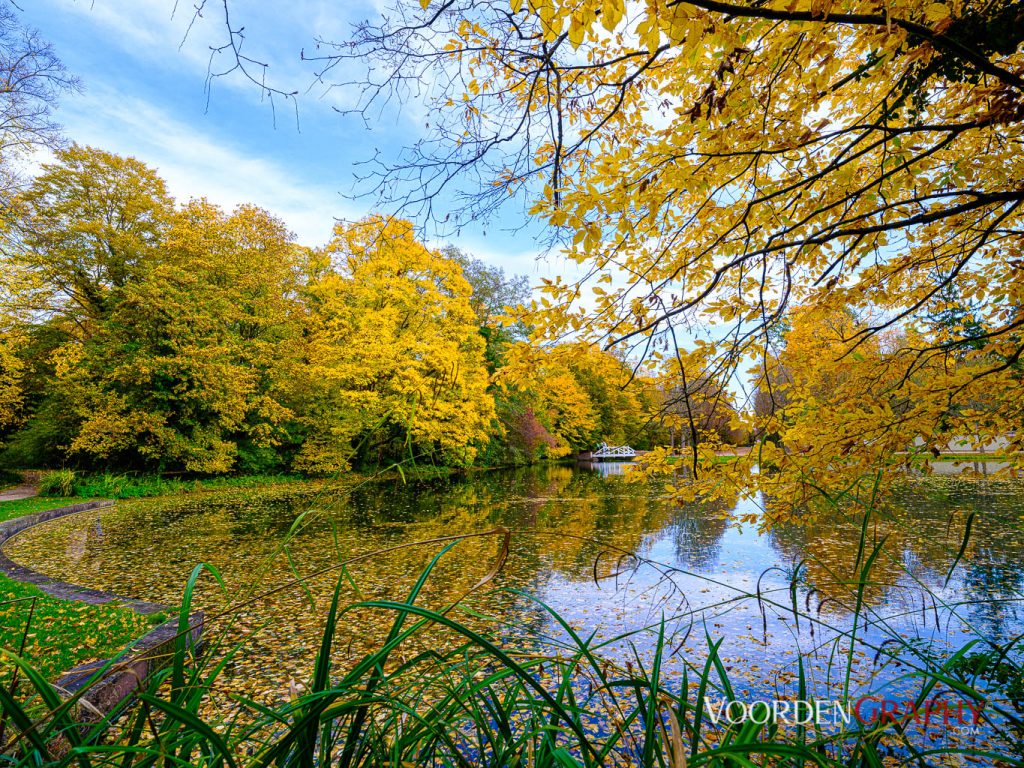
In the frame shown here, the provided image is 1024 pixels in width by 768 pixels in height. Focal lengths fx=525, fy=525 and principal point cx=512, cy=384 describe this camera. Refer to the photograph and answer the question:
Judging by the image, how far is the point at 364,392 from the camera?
1424 cm

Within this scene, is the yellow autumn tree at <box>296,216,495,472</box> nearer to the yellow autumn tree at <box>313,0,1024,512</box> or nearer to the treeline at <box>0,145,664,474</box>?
the treeline at <box>0,145,664,474</box>

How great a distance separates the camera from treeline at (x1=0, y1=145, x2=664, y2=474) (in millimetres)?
13320

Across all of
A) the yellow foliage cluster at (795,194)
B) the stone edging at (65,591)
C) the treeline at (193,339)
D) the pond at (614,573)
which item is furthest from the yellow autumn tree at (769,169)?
the treeline at (193,339)

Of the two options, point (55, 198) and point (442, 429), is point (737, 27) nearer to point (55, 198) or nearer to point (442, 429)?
point (442, 429)

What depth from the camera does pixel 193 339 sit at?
1363cm

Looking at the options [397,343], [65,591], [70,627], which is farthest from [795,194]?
[397,343]

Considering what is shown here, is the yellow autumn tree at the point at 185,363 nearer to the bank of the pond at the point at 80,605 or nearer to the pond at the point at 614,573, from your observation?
the bank of the pond at the point at 80,605

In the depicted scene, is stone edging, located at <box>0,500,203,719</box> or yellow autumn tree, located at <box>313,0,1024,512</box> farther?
yellow autumn tree, located at <box>313,0,1024,512</box>

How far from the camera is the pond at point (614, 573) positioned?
269 cm

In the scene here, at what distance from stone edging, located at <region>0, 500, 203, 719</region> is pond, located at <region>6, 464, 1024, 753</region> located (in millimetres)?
Answer: 175

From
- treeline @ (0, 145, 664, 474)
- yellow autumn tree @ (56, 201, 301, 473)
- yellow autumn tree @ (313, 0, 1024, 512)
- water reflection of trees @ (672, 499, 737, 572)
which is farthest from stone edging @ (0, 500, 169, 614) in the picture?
treeline @ (0, 145, 664, 474)

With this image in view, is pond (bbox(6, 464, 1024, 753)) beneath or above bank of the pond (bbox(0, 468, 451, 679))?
beneath

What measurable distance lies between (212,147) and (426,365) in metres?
10.3

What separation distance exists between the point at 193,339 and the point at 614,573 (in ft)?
42.6
